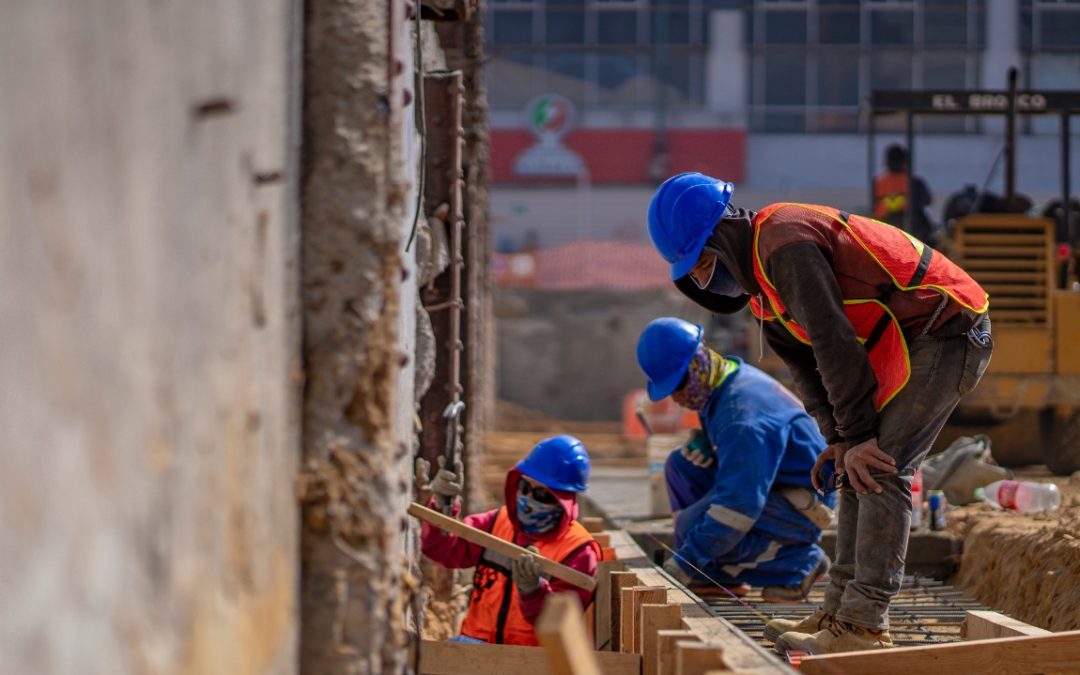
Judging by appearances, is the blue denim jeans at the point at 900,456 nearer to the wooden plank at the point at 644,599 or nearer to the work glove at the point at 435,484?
the wooden plank at the point at 644,599

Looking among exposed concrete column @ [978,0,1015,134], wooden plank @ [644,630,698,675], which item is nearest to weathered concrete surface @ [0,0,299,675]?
wooden plank @ [644,630,698,675]

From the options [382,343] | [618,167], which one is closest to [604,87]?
[618,167]

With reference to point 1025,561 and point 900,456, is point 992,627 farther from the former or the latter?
point 1025,561

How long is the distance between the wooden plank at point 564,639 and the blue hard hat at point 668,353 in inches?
151

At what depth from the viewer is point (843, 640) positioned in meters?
4.48

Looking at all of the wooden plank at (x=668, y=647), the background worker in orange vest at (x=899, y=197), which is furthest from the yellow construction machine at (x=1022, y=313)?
the wooden plank at (x=668, y=647)

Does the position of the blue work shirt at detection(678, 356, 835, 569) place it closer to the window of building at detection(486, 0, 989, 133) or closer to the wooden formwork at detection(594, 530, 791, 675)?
the wooden formwork at detection(594, 530, 791, 675)

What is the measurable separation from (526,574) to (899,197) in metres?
9.97

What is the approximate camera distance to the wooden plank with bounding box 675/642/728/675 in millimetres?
3254

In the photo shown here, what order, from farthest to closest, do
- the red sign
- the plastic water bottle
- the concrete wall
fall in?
the red sign, the concrete wall, the plastic water bottle

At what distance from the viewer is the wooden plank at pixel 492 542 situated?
4.44 m

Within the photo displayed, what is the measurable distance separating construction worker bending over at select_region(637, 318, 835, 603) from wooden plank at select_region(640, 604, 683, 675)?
191 cm

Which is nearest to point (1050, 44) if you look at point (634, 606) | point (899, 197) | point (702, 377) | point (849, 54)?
point (849, 54)

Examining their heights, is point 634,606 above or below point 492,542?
below
